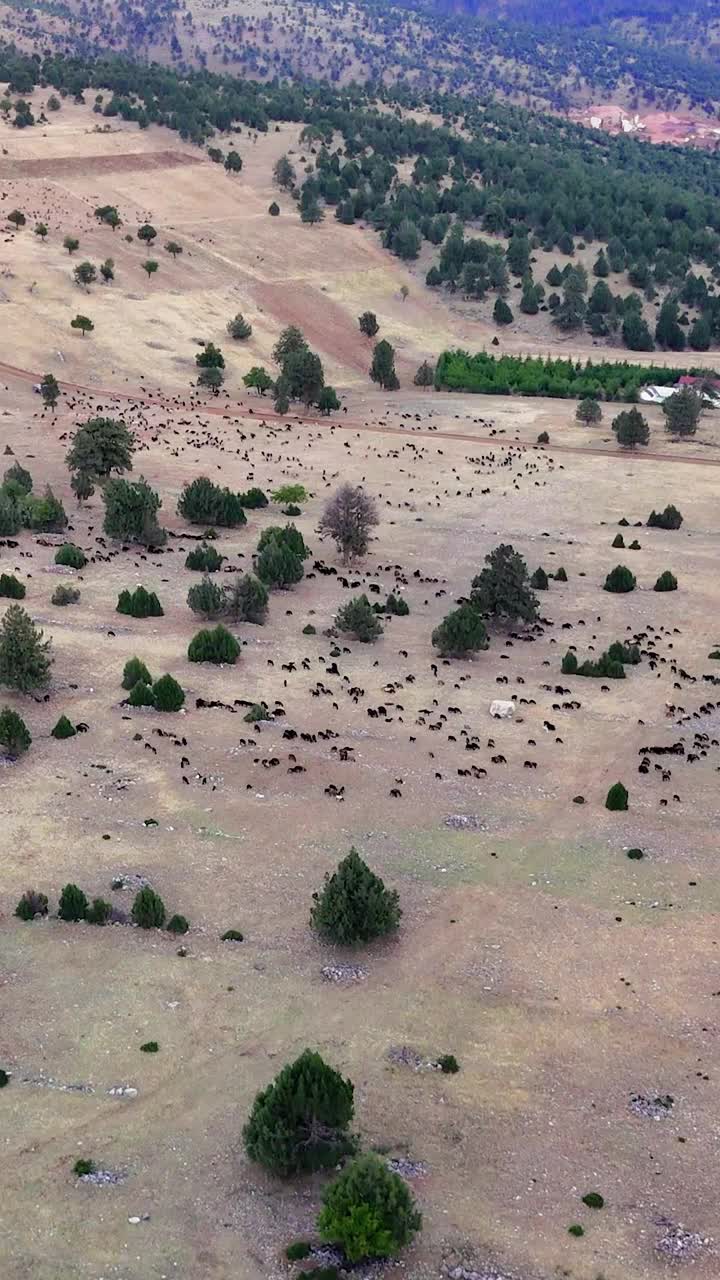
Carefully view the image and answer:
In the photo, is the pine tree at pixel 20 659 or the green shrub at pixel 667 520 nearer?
the pine tree at pixel 20 659

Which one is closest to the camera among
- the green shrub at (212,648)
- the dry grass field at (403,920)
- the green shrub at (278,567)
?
the dry grass field at (403,920)

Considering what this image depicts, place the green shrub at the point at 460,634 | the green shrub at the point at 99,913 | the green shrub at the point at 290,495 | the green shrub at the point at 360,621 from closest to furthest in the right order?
the green shrub at the point at 99,913, the green shrub at the point at 460,634, the green shrub at the point at 360,621, the green shrub at the point at 290,495

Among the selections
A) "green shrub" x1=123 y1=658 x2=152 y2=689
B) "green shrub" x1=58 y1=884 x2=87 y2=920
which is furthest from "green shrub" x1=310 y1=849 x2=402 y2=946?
"green shrub" x1=123 y1=658 x2=152 y2=689

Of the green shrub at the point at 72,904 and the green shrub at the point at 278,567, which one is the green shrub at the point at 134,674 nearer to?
the green shrub at the point at 72,904

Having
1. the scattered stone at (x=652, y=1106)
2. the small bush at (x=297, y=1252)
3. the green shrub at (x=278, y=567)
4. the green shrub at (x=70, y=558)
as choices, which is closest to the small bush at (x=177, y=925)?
the small bush at (x=297, y=1252)

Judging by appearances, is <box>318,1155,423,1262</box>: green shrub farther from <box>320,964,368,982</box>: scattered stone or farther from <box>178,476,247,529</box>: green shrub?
<box>178,476,247,529</box>: green shrub

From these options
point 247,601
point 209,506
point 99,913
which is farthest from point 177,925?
point 209,506

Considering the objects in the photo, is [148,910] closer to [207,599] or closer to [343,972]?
[343,972]
